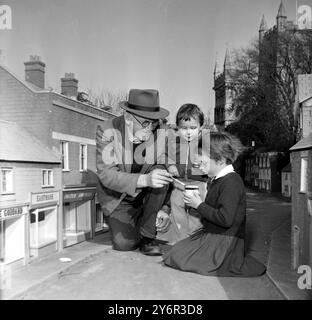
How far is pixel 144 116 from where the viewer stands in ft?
11.1

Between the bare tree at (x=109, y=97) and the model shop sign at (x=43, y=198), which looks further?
the model shop sign at (x=43, y=198)

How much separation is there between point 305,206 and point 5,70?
3482 millimetres

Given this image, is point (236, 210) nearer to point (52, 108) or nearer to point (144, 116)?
point (144, 116)

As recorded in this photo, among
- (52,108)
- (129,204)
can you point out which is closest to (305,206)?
(129,204)

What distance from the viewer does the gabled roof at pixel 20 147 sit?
414cm

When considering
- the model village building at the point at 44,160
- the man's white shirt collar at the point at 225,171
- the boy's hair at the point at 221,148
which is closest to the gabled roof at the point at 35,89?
the model village building at the point at 44,160

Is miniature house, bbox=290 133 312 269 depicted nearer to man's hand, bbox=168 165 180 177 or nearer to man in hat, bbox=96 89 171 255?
man's hand, bbox=168 165 180 177

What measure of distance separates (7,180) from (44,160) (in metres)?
0.53

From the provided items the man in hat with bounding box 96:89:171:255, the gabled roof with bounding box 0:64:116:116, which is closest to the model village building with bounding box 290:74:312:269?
the man in hat with bounding box 96:89:171:255

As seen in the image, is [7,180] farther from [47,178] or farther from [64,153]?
[64,153]

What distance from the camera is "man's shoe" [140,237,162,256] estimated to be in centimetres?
359

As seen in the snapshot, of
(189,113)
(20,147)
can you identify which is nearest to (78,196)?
(20,147)

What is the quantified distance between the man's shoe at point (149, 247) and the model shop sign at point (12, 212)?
2.09 m

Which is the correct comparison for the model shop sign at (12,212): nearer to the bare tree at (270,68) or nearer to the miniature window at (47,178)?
the miniature window at (47,178)
